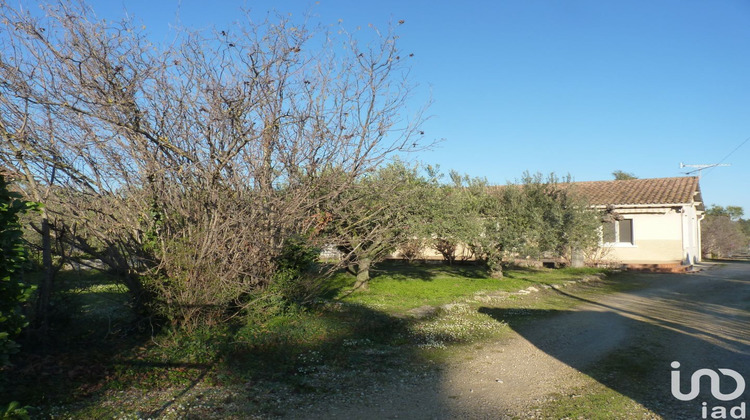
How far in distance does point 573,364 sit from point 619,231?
728 inches

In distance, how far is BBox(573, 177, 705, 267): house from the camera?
21969 millimetres

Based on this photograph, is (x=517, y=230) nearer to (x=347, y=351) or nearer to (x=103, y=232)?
(x=347, y=351)

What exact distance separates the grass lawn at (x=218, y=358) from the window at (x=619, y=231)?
15246 mm

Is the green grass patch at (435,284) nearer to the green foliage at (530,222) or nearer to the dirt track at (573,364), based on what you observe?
the green foliage at (530,222)

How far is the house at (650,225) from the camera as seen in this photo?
2197 centimetres

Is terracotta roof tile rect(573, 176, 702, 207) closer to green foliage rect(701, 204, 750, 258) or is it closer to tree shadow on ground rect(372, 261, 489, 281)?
tree shadow on ground rect(372, 261, 489, 281)

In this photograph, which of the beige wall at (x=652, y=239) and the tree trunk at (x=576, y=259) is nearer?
the beige wall at (x=652, y=239)

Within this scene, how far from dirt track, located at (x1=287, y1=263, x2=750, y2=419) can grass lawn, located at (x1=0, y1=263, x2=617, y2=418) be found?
21.4 inches

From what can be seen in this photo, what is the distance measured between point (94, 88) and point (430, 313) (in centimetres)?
710

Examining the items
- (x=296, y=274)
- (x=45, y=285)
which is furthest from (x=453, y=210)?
(x=45, y=285)

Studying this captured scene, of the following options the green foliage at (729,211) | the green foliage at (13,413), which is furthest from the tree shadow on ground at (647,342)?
the green foliage at (729,211)

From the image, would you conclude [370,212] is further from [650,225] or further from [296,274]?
[650,225]

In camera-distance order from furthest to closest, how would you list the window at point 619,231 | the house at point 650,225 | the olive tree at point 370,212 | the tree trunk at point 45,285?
the window at point 619,231 < the house at point 650,225 < the olive tree at point 370,212 < the tree trunk at point 45,285

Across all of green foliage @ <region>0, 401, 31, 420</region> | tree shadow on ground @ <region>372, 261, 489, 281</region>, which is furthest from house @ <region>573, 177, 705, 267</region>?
green foliage @ <region>0, 401, 31, 420</region>
